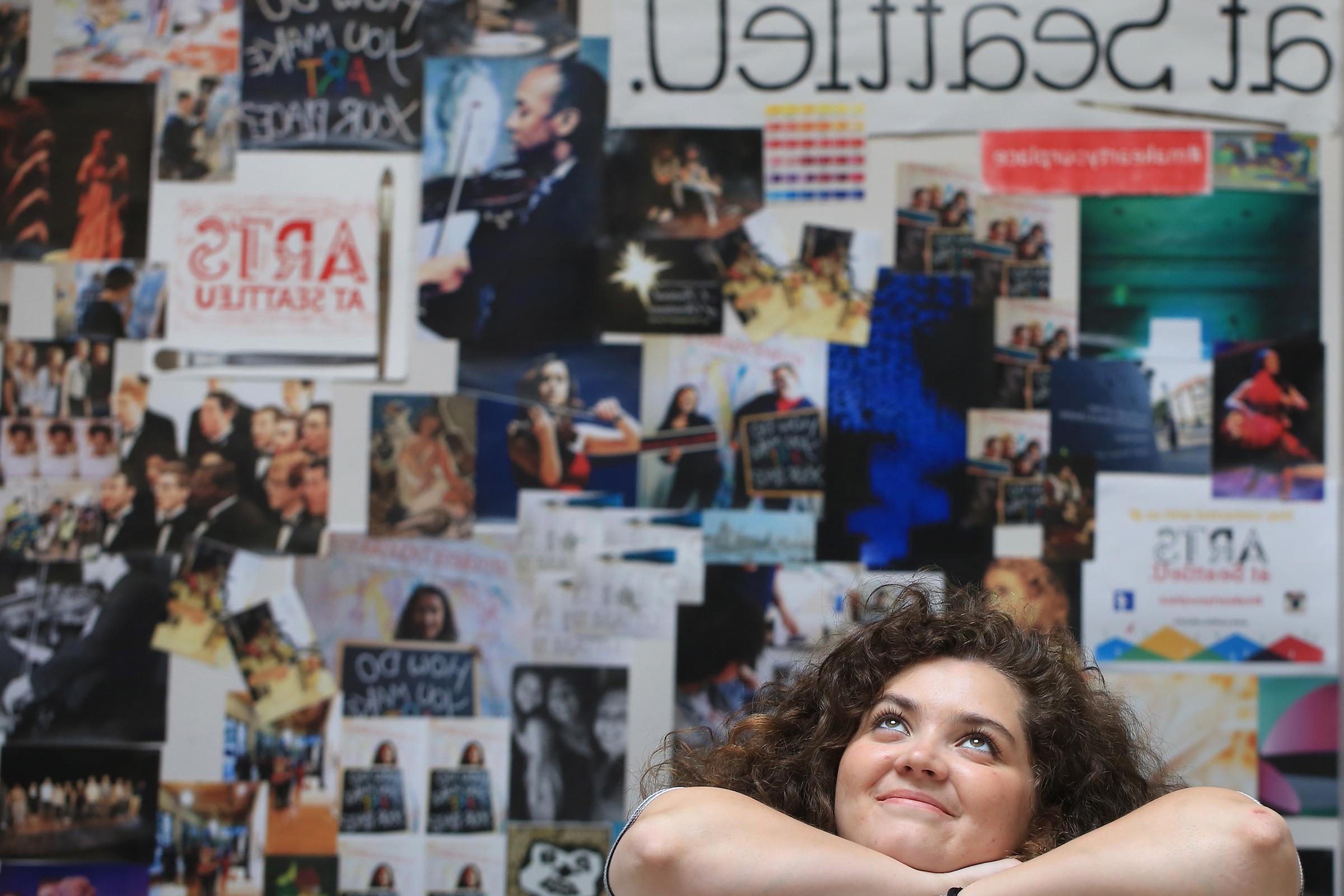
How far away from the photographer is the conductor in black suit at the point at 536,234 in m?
2.07

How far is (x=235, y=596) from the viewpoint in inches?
80.3

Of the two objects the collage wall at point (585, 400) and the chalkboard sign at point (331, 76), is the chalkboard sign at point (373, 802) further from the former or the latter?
the chalkboard sign at point (331, 76)

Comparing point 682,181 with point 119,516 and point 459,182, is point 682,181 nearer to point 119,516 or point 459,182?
point 459,182

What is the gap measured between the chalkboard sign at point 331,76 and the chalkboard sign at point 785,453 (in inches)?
30.7

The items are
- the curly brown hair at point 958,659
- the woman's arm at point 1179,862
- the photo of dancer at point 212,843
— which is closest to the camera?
the woman's arm at point 1179,862

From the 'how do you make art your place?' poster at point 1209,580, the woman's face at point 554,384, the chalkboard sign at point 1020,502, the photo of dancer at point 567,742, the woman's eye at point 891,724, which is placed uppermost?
the woman's face at point 554,384

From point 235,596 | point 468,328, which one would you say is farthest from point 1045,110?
point 235,596

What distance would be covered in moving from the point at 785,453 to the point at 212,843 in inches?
46.3

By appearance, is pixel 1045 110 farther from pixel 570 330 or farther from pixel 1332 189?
pixel 570 330

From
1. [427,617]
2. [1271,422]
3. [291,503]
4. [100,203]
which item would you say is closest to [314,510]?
[291,503]

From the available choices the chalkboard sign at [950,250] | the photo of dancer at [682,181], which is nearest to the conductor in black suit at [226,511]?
the photo of dancer at [682,181]

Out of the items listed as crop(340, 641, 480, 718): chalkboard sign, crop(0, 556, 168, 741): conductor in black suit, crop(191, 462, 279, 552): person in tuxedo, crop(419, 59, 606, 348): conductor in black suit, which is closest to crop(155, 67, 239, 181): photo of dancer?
crop(419, 59, 606, 348): conductor in black suit

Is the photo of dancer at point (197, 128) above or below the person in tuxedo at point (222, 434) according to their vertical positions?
above

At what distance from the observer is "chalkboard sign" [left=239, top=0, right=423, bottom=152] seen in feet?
6.82
